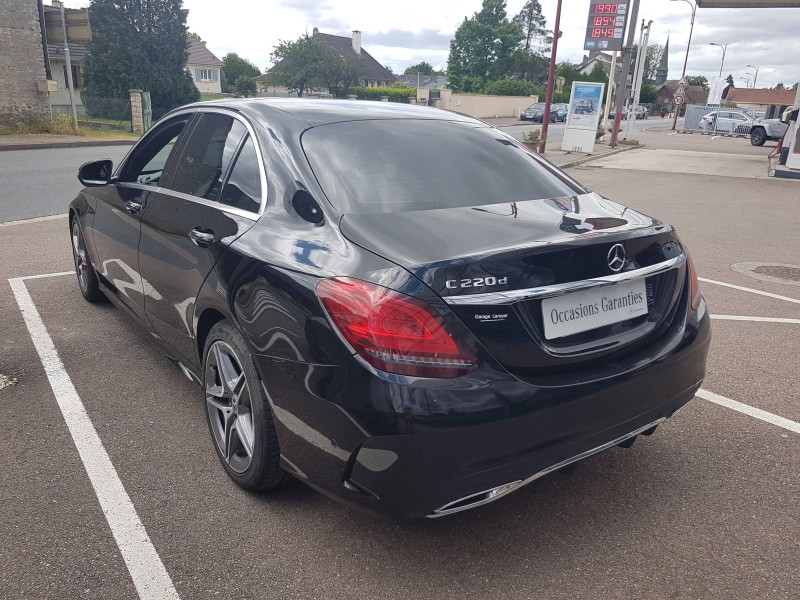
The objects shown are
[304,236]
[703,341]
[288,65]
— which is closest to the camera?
[304,236]

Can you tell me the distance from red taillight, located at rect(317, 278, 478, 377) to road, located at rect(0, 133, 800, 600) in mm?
852

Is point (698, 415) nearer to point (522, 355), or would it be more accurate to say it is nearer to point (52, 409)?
point (522, 355)

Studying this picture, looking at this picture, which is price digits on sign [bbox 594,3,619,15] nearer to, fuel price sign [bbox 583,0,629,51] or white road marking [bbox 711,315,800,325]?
fuel price sign [bbox 583,0,629,51]

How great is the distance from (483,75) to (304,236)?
92.8 m

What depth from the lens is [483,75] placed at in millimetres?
89875

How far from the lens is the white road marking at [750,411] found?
370 centimetres

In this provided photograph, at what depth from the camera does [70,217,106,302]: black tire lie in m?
5.25

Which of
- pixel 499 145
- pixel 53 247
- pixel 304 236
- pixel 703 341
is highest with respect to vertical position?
pixel 499 145

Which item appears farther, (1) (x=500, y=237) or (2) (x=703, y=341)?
(2) (x=703, y=341)

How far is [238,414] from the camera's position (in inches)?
115

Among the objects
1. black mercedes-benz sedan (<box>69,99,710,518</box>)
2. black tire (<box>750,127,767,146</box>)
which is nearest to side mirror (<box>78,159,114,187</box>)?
black mercedes-benz sedan (<box>69,99,710,518</box>)

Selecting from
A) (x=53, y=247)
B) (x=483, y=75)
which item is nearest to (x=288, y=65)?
(x=483, y=75)

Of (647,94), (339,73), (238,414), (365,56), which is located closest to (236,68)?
(365,56)

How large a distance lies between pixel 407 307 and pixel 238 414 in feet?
3.77
